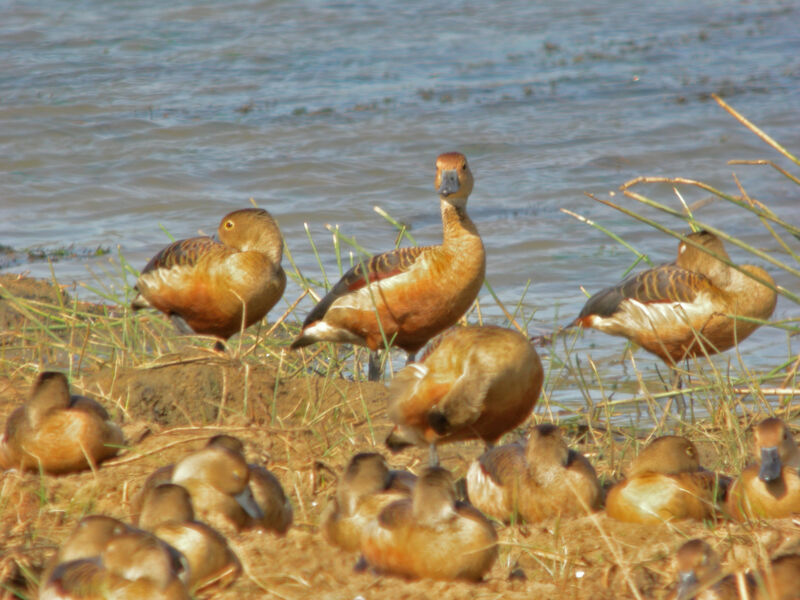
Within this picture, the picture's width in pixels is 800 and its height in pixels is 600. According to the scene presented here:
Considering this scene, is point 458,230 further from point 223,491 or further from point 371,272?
point 223,491

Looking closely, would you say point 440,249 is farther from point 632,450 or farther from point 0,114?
point 0,114

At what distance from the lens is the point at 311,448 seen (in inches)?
209

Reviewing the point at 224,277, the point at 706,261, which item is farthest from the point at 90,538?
the point at 706,261

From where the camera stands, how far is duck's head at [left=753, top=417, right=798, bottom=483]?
4457 millimetres

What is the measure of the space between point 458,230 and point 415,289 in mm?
435

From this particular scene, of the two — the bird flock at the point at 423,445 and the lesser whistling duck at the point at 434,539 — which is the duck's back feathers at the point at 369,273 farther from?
the lesser whistling duck at the point at 434,539

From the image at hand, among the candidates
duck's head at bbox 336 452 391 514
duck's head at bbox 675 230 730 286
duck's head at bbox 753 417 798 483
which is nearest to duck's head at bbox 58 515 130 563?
duck's head at bbox 336 452 391 514

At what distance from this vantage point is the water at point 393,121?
38.7ft

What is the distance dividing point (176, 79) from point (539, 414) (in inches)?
529

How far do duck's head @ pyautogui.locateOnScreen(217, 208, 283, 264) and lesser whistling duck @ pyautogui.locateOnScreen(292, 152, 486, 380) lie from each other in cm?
44

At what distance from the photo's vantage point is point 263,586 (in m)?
3.56

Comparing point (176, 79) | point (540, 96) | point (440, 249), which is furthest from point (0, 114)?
point (440, 249)

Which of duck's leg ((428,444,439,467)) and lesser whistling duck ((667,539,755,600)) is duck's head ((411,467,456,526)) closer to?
lesser whistling duck ((667,539,755,600))

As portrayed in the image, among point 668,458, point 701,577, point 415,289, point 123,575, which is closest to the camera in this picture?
point 123,575
